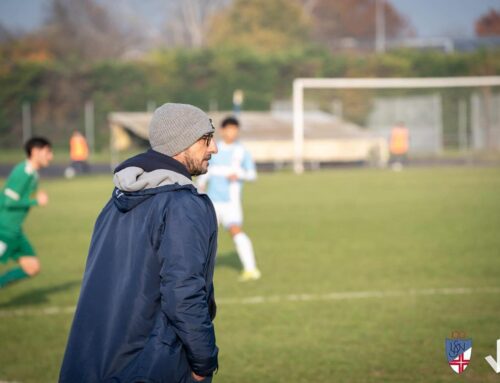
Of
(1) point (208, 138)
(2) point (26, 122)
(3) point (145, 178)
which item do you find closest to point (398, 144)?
(2) point (26, 122)

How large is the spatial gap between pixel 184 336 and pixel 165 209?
51 centimetres

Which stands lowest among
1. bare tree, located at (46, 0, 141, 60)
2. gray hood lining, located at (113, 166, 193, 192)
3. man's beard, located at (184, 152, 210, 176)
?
gray hood lining, located at (113, 166, 193, 192)

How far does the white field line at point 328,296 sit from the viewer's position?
10117 millimetres

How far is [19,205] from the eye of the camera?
9758 mm

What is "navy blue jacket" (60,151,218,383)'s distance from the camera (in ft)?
12.5

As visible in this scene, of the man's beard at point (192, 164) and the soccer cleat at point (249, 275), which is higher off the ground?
the man's beard at point (192, 164)

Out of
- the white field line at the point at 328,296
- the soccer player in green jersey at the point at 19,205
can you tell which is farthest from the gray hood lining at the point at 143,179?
the white field line at the point at 328,296

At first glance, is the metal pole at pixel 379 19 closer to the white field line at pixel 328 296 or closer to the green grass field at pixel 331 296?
the green grass field at pixel 331 296

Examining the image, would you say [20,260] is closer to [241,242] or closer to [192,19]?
[241,242]

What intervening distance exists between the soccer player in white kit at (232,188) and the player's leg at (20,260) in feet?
8.73

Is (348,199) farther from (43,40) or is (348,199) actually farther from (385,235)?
(43,40)

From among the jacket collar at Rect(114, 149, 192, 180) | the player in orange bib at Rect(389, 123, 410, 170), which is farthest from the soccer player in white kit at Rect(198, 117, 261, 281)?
the player in orange bib at Rect(389, 123, 410, 170)

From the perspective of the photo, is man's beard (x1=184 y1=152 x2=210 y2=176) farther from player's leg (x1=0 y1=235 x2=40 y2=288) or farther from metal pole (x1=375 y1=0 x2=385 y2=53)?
metal pole (x1=375 y1=0 x2=385 y2=53)

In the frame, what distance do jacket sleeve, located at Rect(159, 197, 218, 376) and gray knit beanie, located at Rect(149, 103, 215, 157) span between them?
1.03 feet
